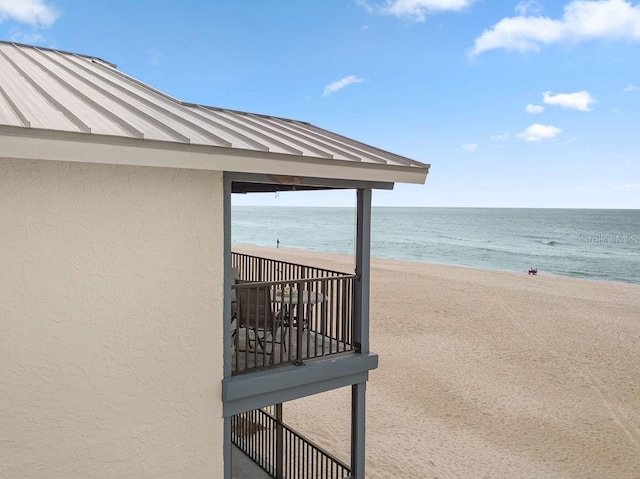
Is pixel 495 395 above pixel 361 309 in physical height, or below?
below

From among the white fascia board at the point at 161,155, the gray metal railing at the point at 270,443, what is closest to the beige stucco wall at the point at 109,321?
the white fascia board at the point at 161,155

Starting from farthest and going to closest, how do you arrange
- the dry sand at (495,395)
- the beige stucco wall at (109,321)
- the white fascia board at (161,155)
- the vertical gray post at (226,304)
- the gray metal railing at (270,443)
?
the dry sand at (495,395)
the gray metal railing at (270,443)
the vertical gray post at (226,304)
the beige stucco wall at (109,321)
the white fascia board at (161,155)

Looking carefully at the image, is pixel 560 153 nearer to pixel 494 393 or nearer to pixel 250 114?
pixel 494 393

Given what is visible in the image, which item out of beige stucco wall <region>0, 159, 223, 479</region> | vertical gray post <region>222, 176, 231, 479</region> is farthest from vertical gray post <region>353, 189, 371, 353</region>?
beige stucco wall <region>0, 159, 223, 479</region>

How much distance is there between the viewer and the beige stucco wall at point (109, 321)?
3.87m

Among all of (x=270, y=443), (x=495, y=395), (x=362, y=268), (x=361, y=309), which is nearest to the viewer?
(x=362, y=268)

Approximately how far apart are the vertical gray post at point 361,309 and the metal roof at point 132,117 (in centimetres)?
74

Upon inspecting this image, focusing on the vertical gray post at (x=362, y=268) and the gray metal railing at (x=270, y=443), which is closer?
the vertical gray post at (x=362, y=268)

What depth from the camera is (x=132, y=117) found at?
14.1 ft

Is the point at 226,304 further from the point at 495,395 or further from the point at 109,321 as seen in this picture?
the point at 495,395

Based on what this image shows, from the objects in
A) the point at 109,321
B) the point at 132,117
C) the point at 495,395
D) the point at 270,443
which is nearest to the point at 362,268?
the point at 109,321

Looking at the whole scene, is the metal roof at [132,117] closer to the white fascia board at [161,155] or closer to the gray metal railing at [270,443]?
the white fascia board at [161,155]

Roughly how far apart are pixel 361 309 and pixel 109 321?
2.90 metres

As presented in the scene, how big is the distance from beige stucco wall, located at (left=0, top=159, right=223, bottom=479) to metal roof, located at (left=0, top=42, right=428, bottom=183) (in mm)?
440
